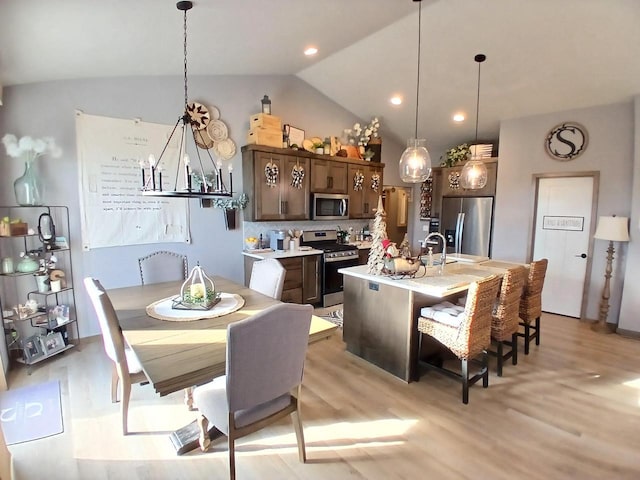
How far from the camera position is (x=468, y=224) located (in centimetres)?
557

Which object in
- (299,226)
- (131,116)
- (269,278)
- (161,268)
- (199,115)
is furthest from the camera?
(299,226)

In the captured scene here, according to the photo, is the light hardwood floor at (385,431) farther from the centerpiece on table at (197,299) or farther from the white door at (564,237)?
the white door at (564,237)

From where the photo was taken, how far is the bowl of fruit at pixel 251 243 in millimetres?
4746

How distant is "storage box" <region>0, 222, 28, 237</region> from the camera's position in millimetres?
2949

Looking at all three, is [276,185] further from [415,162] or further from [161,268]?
[415,162]

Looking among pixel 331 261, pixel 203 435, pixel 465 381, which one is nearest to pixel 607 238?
pixel 465 381

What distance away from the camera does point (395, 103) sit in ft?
17.2

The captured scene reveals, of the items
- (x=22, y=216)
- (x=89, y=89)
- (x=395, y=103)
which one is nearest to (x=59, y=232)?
(x=22, y=216)

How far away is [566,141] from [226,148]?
4501 mm

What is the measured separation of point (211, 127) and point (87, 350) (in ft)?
9.48

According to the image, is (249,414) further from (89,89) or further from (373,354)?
(89,89)

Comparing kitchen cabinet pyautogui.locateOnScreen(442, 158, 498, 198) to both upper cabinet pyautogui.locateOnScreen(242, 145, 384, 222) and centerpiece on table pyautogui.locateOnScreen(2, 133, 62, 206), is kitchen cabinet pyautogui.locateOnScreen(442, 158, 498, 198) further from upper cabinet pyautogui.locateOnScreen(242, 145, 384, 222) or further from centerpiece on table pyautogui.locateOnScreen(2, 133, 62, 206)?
centerpiece on table pyautogui.locateOnScreen(2, 133, 62, 206)

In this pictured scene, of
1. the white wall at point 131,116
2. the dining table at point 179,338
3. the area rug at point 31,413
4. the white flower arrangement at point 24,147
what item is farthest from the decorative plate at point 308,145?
the area rug at point 31,413

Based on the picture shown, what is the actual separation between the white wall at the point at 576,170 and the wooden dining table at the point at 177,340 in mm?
4124
